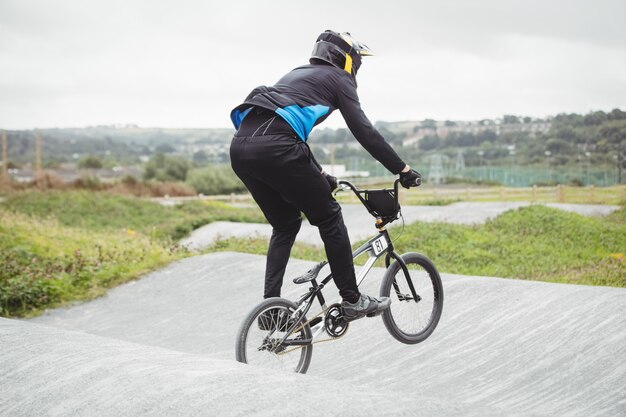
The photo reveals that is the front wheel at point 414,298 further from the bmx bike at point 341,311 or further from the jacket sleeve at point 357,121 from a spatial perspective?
the jacket sleeve at point 357,121

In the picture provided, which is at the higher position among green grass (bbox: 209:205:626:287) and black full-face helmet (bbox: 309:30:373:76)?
black full-face helmet (bbox: 309:30:373:76)

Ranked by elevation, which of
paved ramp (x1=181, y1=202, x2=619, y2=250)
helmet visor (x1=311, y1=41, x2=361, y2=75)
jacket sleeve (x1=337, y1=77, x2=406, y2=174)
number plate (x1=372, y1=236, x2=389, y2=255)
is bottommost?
paved ramp (x1=181, y1=202, x2=619, y2=250)

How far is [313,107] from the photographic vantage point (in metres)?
4.87

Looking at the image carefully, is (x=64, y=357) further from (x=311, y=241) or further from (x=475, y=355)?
(x=311, y=241)

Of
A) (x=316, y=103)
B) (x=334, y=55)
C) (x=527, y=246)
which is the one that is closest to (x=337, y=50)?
(x=334, y=55)

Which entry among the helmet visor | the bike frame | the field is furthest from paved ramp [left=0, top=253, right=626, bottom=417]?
the helmet visor

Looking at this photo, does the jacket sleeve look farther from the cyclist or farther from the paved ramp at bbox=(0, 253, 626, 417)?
the paved ramp at bbox=(0, 253, 626, 417)

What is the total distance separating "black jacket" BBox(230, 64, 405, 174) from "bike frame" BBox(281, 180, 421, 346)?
42 centimetres

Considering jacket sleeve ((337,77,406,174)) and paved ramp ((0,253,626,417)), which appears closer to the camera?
paved ramp ((0,253,626,417))

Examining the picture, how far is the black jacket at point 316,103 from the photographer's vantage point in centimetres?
480

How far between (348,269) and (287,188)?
0.74m

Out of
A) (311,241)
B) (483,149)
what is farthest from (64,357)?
(483,149)

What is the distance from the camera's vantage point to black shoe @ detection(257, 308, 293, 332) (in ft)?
15.9

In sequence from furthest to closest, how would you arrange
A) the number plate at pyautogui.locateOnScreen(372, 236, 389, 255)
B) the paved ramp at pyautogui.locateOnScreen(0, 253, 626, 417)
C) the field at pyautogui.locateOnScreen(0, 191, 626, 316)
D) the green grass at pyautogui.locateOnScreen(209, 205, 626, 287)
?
the green grass at pyautogui.locateOnScreen(209, 205, 626, 287), the field at pyautogui.locateOnScreen(0, 191, 626, 316), the number plate at pyautogui.locateOnScreen(372, 236, 389, 255), the paved ramp at pyautogui.locateOnScreen(0, 253, 626, 417)
